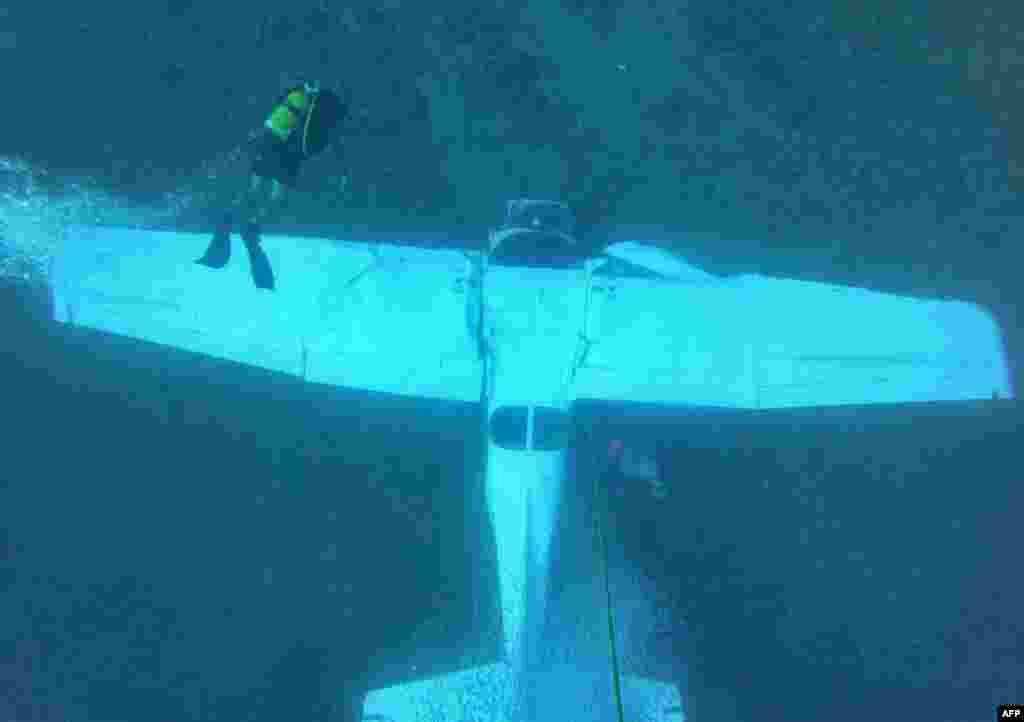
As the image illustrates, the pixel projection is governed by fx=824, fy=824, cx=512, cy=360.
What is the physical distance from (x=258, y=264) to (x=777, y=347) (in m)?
5.28

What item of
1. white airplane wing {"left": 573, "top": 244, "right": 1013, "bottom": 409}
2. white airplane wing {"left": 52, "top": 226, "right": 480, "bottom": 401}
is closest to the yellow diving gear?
white airplane wing {"left": 52, "top": 226, "right": 480, "bottom": 401}

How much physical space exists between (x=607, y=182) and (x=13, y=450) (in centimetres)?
739

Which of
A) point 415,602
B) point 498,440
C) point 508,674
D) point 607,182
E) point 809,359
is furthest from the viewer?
point 607,182

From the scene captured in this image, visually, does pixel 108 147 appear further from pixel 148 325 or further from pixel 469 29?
pixel 469 29

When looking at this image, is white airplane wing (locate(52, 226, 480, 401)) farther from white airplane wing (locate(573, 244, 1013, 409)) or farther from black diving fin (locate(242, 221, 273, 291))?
white airplane wing (locate(573, 244, 1013, 409))

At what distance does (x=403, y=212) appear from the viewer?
9508mm

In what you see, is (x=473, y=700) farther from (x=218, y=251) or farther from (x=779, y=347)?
(x=218, y=251)

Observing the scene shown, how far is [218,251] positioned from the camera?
812 cm

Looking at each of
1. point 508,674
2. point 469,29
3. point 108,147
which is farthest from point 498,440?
point 108,147

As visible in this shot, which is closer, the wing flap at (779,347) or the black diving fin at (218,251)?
the black diving fin at (218,251)

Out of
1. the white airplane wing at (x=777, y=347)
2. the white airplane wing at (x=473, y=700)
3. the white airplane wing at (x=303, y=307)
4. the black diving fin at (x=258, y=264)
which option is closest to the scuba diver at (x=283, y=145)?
the black diving fin at (x=258, y=264)

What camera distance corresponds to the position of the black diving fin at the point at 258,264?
320 inches

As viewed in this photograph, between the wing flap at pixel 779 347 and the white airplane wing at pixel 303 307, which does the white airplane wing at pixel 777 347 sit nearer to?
the wing flap at pixel 779 347

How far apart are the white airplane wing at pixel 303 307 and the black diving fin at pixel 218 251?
0.22 ft
